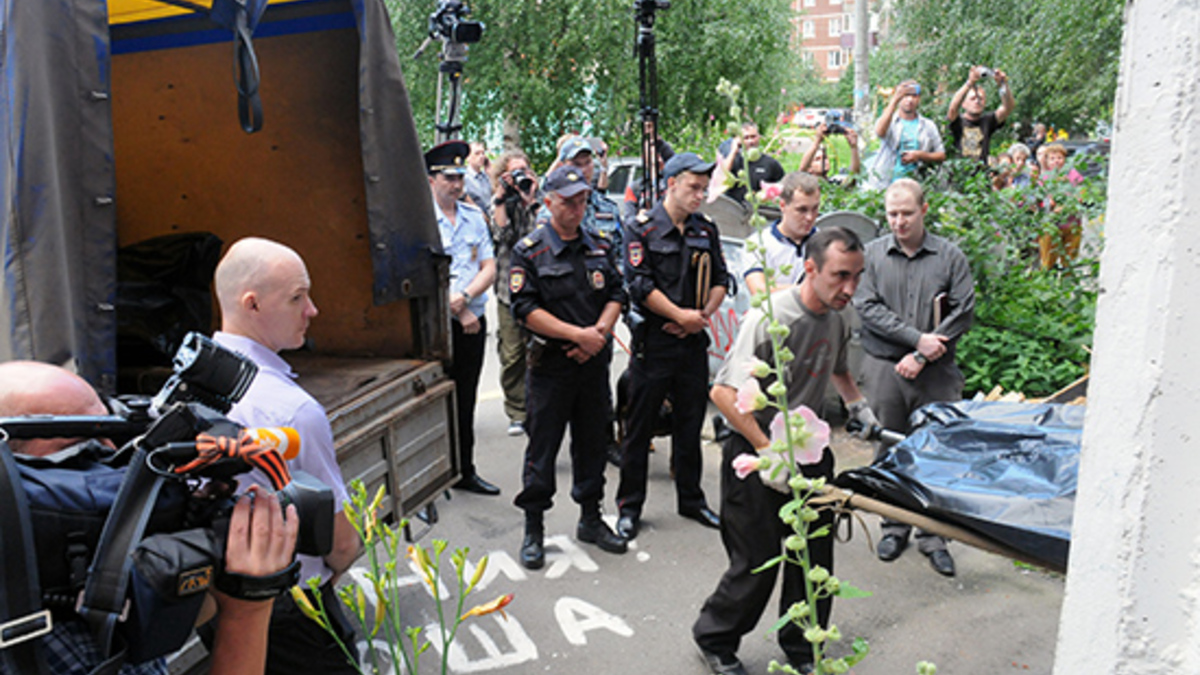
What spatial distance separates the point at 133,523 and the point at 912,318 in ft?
12.6

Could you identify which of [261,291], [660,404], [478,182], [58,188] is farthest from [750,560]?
[478,182]

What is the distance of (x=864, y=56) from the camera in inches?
627

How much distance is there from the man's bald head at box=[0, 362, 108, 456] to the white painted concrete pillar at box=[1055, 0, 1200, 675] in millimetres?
1793

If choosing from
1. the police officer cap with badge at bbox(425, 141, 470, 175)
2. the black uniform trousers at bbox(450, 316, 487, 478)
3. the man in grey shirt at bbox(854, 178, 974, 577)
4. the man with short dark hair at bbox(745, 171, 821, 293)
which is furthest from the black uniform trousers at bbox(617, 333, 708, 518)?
the police officer cap with badge at bbox(425, 141, 470, 175)

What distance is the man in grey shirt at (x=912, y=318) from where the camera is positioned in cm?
438

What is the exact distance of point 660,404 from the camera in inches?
191

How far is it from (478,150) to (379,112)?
4.18 metres

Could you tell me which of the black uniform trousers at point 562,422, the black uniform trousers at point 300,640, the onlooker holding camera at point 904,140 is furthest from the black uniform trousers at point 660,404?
the onlooker holding camera at point 904,140

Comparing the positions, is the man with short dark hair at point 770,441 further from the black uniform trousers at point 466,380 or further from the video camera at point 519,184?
the video camera at point 519,184

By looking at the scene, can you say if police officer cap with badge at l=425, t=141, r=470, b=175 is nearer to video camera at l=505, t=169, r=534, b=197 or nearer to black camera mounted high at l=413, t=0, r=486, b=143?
video camera at l=505, t=169, r=534, b=197

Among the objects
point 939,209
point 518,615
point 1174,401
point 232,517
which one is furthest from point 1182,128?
point 939,209

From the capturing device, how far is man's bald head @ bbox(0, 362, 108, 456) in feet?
5.35

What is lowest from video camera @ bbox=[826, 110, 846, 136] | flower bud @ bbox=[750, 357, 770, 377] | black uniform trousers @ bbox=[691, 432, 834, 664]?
black uniform trousers @ bbox=[691, 432, 834, 664]

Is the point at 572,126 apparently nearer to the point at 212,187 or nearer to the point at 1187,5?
the point at 212,187
